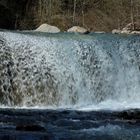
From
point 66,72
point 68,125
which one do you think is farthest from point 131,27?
point 68,125

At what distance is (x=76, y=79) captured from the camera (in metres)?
22.4

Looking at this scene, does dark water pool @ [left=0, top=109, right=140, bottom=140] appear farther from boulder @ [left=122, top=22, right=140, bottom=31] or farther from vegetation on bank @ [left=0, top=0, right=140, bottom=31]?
vegetation on bank @ [left=0, top=0, right=140, bottom=31]

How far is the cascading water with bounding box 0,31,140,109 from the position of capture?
20.8 m

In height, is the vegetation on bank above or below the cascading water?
above

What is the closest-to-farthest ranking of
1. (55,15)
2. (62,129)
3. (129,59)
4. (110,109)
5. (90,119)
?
1. (62,129)
2. (90,119)
3. (110,109)
4. (129,59)
5. (55,15)

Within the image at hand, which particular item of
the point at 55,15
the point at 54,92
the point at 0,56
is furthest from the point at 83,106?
the point at 55,15

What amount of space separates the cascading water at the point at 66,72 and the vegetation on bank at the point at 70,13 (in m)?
22.8

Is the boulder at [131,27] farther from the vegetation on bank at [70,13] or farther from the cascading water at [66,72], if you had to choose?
the cascading water at [66,72]

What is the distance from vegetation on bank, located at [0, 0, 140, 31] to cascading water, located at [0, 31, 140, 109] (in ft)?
74.8

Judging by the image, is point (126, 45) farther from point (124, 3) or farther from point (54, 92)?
point (124, 3)

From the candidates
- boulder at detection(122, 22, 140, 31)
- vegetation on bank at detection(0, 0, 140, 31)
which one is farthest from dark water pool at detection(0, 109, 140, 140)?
vegetation on bank at detection(0, 0, 140, 31)

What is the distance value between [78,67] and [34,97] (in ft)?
9.38

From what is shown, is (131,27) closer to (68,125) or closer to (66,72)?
(66,72)

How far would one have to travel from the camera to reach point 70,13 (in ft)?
176
